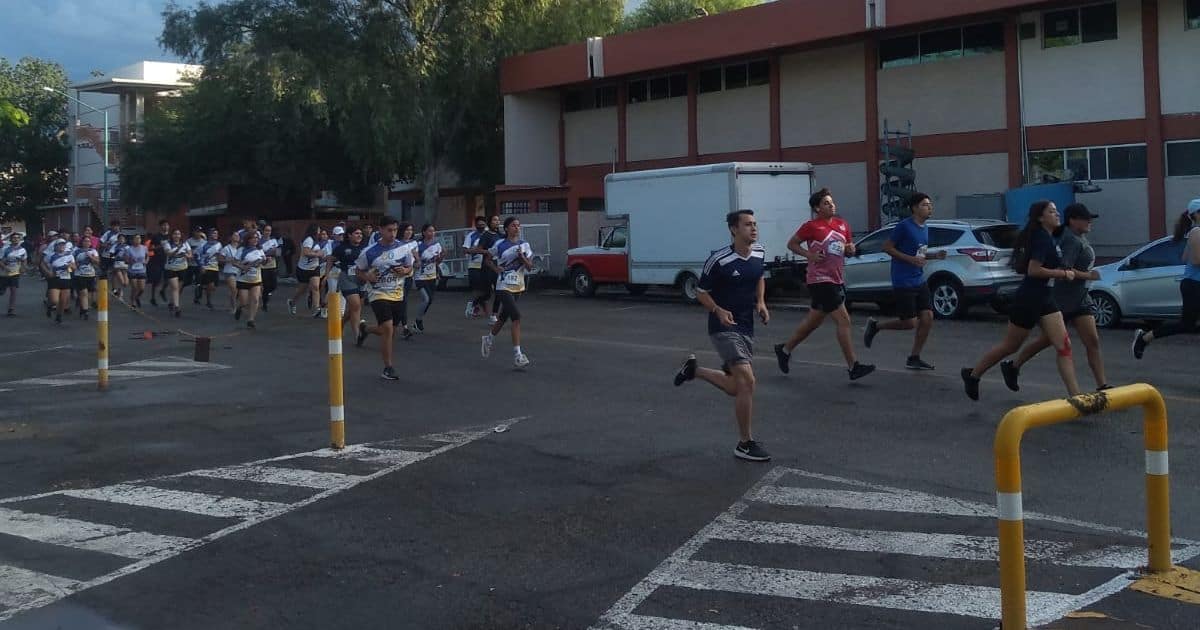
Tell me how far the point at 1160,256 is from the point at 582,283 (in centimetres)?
1486

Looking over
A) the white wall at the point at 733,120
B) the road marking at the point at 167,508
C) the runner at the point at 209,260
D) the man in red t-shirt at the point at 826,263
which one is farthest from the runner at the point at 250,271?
the white wall at the point at 733,120

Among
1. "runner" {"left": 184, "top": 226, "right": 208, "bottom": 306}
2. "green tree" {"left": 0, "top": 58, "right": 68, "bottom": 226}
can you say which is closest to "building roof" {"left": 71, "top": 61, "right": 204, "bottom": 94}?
"green tree" {"left": 0, "top": 58, "right": 68, "bottom": 226}

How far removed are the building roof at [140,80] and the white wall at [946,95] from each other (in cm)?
4269

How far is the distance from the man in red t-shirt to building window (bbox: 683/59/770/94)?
20764 mm

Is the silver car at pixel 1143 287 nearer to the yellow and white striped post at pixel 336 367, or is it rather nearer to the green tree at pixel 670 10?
the yellow and white striped post at pixel 336 367

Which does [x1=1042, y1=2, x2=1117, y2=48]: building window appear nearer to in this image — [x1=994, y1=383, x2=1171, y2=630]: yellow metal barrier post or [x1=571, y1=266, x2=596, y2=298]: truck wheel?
[x1=571, y1=266, x2=596, y2=298]: truck wheel

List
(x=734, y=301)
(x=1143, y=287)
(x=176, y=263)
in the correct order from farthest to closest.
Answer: (x=176, y=263)
(x=1143, y=287)
(x=734, y=301)

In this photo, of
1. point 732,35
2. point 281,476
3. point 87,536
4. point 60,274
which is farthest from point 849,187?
point 87,536

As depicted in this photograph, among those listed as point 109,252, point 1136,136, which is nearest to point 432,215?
point 109,252

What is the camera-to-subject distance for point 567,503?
774 cm

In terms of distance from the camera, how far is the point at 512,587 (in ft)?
19.8

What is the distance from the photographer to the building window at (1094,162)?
25.5 meters

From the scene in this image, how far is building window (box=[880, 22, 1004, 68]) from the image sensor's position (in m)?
27.6

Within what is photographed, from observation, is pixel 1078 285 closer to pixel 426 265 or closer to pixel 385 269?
pixel 385 269
